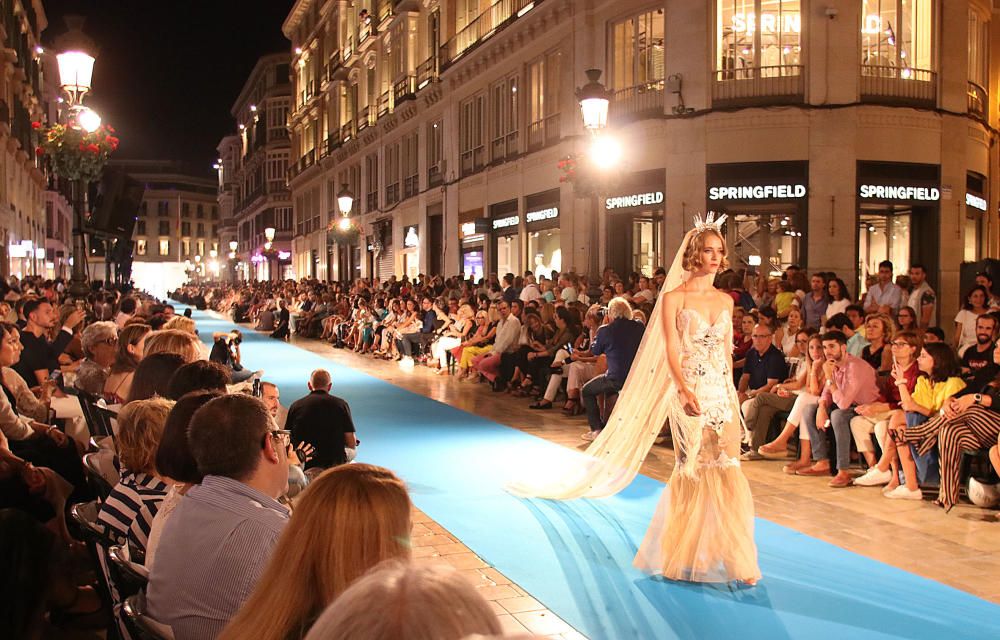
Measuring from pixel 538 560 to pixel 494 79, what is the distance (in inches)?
1017

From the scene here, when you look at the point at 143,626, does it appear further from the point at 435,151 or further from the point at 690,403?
the point at 435,151

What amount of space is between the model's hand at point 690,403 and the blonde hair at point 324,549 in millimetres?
4339

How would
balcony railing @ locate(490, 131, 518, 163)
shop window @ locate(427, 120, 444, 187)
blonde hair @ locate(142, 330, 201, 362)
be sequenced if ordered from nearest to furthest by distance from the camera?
blonde hair @ locate(142, 330, 201, 362), balcony railing @ locate(490, 131, 518, 163), shop window @ locate(427, 120, 444, 187)

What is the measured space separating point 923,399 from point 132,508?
7.14 metres

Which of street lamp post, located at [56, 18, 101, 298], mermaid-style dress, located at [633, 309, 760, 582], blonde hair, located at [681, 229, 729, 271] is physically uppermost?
street lamp post, located at [56, 18, 101, 298]

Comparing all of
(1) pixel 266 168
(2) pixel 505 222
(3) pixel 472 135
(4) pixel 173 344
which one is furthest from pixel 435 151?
(1) pixel 266 168

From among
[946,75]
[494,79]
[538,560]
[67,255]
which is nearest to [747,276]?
[946,75]

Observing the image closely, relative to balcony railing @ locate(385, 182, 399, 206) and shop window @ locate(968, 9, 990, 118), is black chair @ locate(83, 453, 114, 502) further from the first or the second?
balcony railing @ locate(385, 182, 399, 206)

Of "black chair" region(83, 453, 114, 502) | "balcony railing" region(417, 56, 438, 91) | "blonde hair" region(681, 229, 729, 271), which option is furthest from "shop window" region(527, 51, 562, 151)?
"black chair" region(83, 453, 114, 502)

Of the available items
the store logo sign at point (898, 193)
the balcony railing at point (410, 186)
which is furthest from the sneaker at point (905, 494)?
the balcony railing at point (410, 186)

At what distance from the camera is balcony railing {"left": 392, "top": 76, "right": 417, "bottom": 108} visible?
38.6 metres

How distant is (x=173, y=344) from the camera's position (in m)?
7.12

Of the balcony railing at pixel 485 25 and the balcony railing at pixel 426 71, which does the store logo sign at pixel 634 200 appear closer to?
the balcony railing at pixel 485 25

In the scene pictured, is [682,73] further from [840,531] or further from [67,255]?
[67,255]
